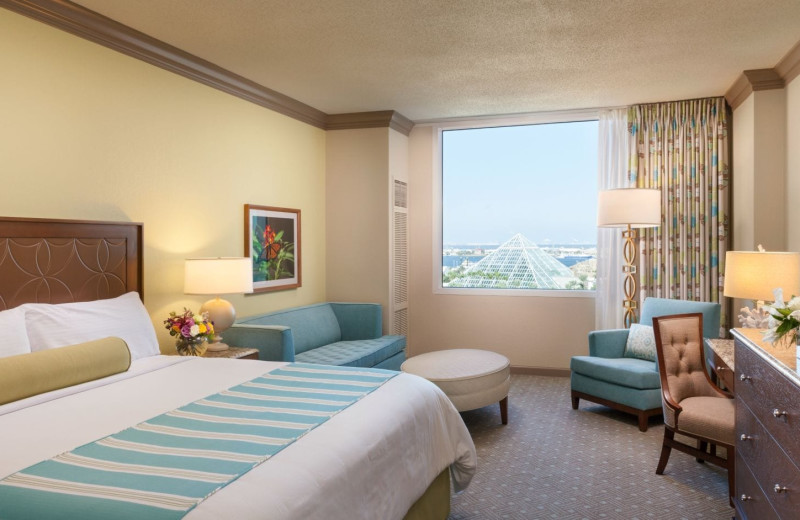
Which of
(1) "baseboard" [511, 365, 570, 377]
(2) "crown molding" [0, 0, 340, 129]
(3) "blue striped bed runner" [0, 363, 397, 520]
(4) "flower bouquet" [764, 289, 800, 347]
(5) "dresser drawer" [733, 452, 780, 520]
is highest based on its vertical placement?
(2) "crown molding" [0, 0, 340, 129]

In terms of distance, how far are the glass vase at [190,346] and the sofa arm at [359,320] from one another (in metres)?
2.31

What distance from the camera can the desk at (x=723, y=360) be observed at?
10.6 feet

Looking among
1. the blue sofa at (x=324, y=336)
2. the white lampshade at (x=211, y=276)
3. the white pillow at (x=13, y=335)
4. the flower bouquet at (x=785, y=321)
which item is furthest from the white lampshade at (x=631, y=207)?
the white pillow at (x=13, y=335)

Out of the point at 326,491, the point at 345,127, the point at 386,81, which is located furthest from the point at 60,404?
the point at 345,127

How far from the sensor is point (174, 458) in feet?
6.09

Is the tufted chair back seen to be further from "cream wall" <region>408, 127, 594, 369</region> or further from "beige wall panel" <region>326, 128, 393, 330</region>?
"beige wall panel" <region>326, 128, 393, 330</region>

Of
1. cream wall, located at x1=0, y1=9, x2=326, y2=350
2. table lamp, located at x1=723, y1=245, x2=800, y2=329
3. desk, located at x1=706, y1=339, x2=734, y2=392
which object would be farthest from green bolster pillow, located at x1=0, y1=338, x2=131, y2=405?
table lamp, located at x1=723, y1=245, x2=800, y2=329

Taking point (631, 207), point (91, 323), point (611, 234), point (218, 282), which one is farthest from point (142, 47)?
point (611, 234)

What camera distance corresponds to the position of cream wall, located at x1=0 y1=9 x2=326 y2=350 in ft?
10.6

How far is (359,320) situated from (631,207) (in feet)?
9.34

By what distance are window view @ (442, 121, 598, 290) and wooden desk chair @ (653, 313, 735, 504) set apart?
8.71 ft

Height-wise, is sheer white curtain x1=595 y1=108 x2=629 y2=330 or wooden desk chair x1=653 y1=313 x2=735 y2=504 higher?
sheer white curtain x1=595 y1=108 x2=629 y2=330

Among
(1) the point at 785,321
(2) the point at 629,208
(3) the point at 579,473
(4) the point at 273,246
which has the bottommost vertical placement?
(3) the point at 579,473

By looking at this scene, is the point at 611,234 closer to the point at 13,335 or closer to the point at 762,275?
the point at 762,275
